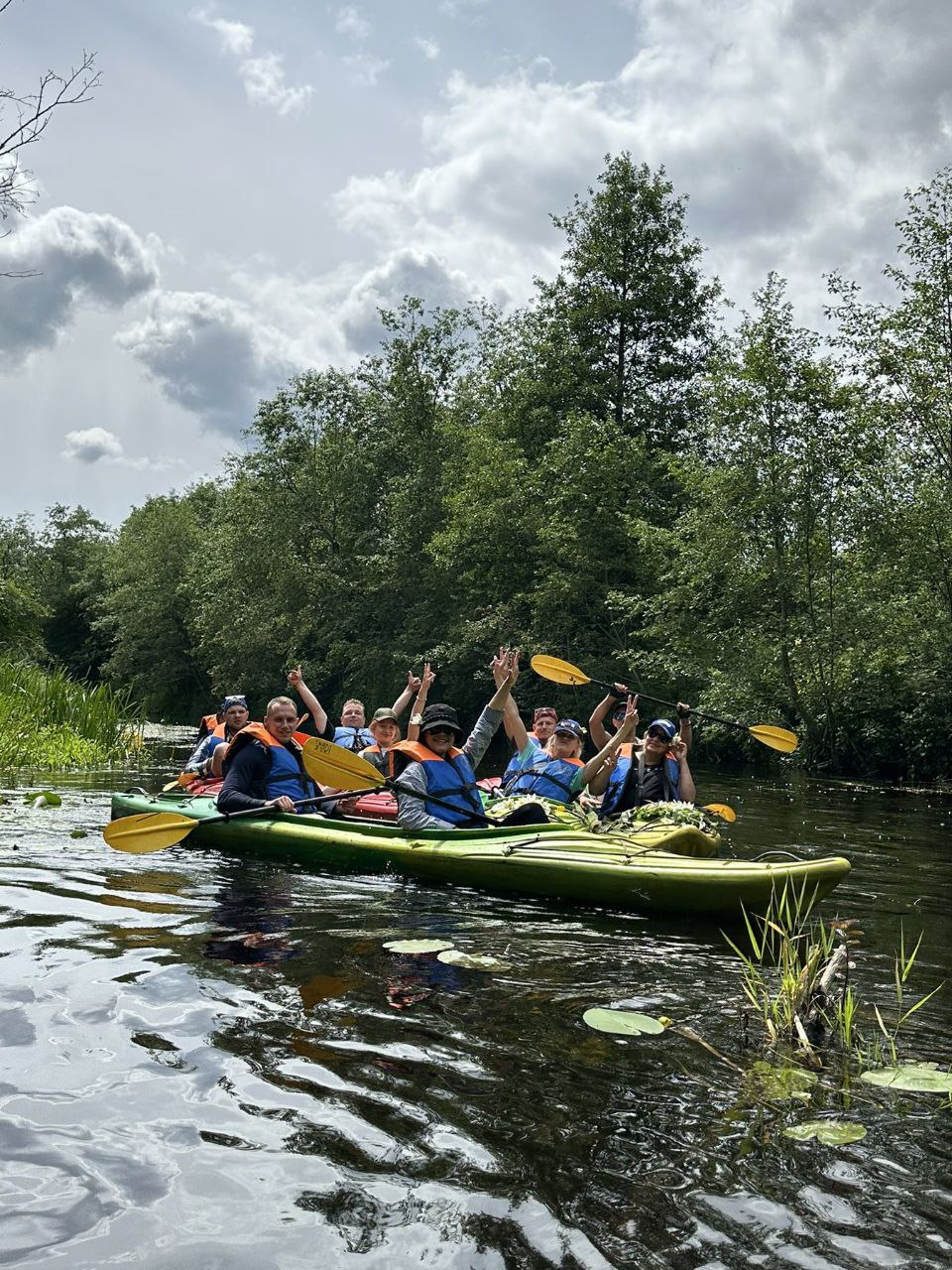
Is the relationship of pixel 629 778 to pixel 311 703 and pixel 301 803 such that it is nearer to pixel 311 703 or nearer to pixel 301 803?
pixel 301 803

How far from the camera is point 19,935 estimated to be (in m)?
4.54

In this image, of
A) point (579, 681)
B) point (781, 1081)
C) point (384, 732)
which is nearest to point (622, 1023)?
point (781, 1081)

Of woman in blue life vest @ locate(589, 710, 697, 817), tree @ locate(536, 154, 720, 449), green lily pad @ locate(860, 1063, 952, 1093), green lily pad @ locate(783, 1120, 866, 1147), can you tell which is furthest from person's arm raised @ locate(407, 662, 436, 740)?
tree @ locate(536, 154, 720, 449)

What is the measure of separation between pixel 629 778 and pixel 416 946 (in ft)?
9.63

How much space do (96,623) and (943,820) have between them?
37.8m

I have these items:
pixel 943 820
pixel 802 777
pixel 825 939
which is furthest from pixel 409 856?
pixel 802 777

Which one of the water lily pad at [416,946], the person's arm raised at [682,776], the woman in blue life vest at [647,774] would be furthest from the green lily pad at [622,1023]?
the person's arm raised at [682,776]

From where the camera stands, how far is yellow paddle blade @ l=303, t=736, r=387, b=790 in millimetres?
6371

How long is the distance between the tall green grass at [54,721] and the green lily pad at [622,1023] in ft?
32.1

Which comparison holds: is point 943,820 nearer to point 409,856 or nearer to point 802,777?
point 802,777

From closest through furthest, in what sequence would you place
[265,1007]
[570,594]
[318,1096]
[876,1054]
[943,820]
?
[318,1096] → [876,1054] → [265,1007] → [943,820] → [570,594]

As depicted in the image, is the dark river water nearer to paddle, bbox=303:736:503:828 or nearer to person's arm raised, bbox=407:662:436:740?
paddle, bbox=303:736:503:828

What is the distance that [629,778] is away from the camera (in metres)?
7.20

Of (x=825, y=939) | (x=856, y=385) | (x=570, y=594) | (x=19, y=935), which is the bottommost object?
(x=19, y=935)
